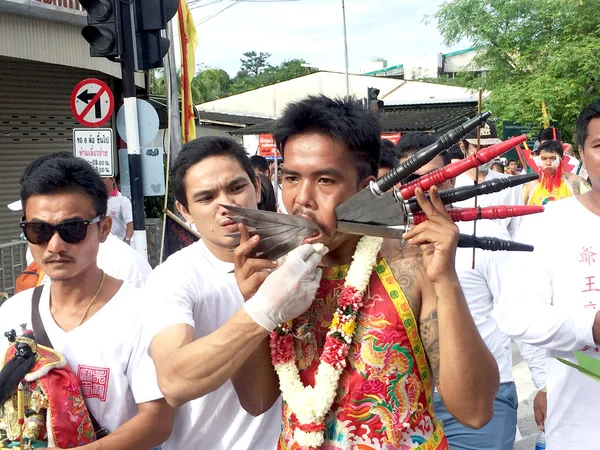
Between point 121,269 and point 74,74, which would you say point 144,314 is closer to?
point 121,269

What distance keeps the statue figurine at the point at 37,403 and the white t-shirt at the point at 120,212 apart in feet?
21.1

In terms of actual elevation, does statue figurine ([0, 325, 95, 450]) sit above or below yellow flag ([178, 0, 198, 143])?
below

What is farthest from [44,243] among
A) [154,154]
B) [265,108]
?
[265,108]

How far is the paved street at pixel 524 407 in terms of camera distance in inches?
207

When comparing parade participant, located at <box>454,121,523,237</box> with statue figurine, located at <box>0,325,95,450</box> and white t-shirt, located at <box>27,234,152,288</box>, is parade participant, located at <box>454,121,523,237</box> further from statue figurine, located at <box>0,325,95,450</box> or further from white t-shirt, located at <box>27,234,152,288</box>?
statue figurine, located at <box>0,325,95,450</box>

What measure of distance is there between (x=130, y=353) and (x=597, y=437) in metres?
1.76

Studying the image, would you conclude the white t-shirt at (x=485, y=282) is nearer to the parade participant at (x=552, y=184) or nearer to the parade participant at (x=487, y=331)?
the parade participant at (x=487, y=331)

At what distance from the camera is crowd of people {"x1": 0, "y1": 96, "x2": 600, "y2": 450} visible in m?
1.83

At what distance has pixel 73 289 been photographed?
263cm

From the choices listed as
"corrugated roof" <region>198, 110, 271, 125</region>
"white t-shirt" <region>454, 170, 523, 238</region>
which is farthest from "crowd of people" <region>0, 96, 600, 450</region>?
"corrugated roof" <region>198, 110, 271, 125</region>

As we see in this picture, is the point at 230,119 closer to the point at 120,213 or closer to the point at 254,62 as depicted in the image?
the point at 120,213

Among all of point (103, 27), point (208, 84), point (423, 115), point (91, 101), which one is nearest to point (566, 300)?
point (103, 27)

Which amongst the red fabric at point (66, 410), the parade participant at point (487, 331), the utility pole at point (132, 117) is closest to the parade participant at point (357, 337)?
the red fabric at point (66, 410)

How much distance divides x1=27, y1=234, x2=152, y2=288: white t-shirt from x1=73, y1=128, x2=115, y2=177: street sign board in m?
4.97
